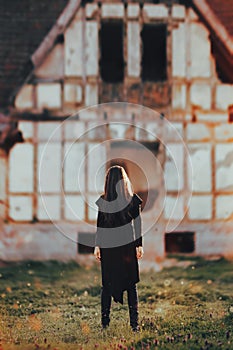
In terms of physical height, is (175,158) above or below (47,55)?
below

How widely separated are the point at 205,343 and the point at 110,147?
1.26 meters

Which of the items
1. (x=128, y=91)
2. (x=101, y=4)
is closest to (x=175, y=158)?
(x=128, y=91)

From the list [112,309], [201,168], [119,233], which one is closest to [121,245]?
[119,233]

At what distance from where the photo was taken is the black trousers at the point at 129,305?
298 centimetres

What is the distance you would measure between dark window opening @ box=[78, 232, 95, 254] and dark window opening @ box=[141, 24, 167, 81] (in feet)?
3.34

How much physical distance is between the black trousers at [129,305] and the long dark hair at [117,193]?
0.42 metres

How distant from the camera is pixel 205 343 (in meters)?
2.94

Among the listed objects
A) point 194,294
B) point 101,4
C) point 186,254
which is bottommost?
point 194,294

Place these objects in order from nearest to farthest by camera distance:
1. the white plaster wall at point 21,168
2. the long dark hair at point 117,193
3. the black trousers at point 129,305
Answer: the long dark hair at point 117,193 < the black trousers at point 129,305 < the white plaster wall at point 21,168

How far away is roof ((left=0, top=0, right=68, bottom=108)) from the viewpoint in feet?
10.8

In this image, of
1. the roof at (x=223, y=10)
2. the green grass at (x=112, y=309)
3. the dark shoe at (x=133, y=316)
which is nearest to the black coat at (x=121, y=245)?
the dark shoe at (x=133, y=316)

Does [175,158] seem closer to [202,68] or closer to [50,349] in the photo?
[202,68]

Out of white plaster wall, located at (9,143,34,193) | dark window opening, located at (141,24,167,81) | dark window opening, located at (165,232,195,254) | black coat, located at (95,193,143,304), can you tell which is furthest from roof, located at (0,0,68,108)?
dark window opening, located at (165,232,195,254)

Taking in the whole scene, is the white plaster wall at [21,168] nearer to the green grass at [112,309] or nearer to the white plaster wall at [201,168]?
the green grass at [112,309]
